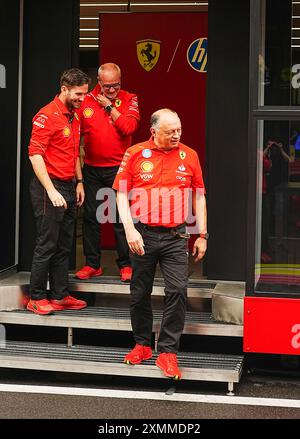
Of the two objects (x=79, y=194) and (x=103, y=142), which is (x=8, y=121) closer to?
(x=103, y=142)

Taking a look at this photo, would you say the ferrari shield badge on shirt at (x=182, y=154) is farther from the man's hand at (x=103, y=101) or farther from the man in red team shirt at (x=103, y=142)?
the man's hand at (x=103, y=101)

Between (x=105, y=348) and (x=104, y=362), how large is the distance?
1.19ft

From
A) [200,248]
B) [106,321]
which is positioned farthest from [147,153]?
[106,321]

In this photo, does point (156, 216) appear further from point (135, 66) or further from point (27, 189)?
point (135, 66)

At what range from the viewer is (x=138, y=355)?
540 cm

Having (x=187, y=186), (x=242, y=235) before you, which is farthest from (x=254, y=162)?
(x=242, y=235)

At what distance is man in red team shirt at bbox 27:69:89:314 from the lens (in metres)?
5.71

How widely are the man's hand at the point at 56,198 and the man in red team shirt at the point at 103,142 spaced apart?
759 millimetres

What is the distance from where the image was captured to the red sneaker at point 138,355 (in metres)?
5.37

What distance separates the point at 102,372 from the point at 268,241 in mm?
1390

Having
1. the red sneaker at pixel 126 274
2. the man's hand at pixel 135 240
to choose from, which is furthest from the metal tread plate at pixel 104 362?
the man's hand at pixel 135 240

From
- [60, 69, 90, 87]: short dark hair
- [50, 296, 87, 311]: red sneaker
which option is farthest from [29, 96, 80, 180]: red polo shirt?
[50, 296, 87, 311]: red sneaker
